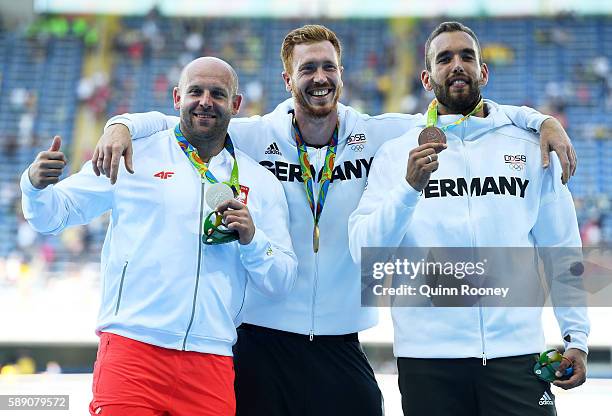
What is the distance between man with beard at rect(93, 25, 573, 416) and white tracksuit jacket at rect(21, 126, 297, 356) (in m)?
0.19

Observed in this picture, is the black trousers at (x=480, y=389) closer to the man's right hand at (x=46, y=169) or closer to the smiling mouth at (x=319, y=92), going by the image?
the smiling mouth at (x=319, y=92)

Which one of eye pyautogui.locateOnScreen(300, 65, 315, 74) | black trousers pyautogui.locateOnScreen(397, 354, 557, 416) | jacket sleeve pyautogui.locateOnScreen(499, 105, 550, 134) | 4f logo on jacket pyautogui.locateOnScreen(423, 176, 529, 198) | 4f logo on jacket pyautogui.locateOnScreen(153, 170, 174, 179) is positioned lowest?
black trousers pyautogui.locateOnScreen(397, 354, 557, 416)

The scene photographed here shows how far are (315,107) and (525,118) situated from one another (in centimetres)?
96

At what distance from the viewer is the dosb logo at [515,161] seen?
306cm

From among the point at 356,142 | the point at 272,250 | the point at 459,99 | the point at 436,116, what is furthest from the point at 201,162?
the point at 459,99

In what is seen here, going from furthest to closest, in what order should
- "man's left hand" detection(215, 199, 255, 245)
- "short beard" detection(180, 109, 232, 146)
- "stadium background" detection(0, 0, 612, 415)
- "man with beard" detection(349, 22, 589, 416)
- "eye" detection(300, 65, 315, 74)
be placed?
"stadium background" detection(0, 0, 612, 415)
"eye" detection(300, 65, 315, 74)
"short beard" detection(180, 109, 232, 146)
"man with beard" detection(349, 22, 589, 416)
"man's left hand" detection(215, 199, 255, 245)

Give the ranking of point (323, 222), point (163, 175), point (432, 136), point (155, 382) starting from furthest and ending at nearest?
point (323, 222), point (163, 175), point (432, 136), point (155, 382)

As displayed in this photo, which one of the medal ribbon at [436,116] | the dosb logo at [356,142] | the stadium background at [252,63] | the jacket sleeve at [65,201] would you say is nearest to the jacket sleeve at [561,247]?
the medal ribbon at [436,116]

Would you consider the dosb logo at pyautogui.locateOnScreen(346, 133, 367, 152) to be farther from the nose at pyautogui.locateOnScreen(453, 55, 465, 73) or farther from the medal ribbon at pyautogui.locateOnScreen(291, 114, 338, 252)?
the nose at pyautogui.locateOnScreen(453, 55, 465, 73)

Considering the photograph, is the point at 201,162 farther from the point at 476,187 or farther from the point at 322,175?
the point at 476,187

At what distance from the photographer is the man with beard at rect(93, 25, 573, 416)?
3.12 metres

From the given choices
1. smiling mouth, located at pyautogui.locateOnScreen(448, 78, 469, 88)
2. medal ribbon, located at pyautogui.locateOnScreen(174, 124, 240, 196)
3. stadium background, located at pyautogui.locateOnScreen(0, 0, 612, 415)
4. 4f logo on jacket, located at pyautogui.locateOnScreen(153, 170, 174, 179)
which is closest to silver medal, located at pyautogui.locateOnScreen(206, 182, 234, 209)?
medal ribbon, located at pyautogui.locateOnScreen(174, 124, 240, 196)

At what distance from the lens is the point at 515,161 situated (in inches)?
121

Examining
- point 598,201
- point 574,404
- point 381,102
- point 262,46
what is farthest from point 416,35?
point 574,404
